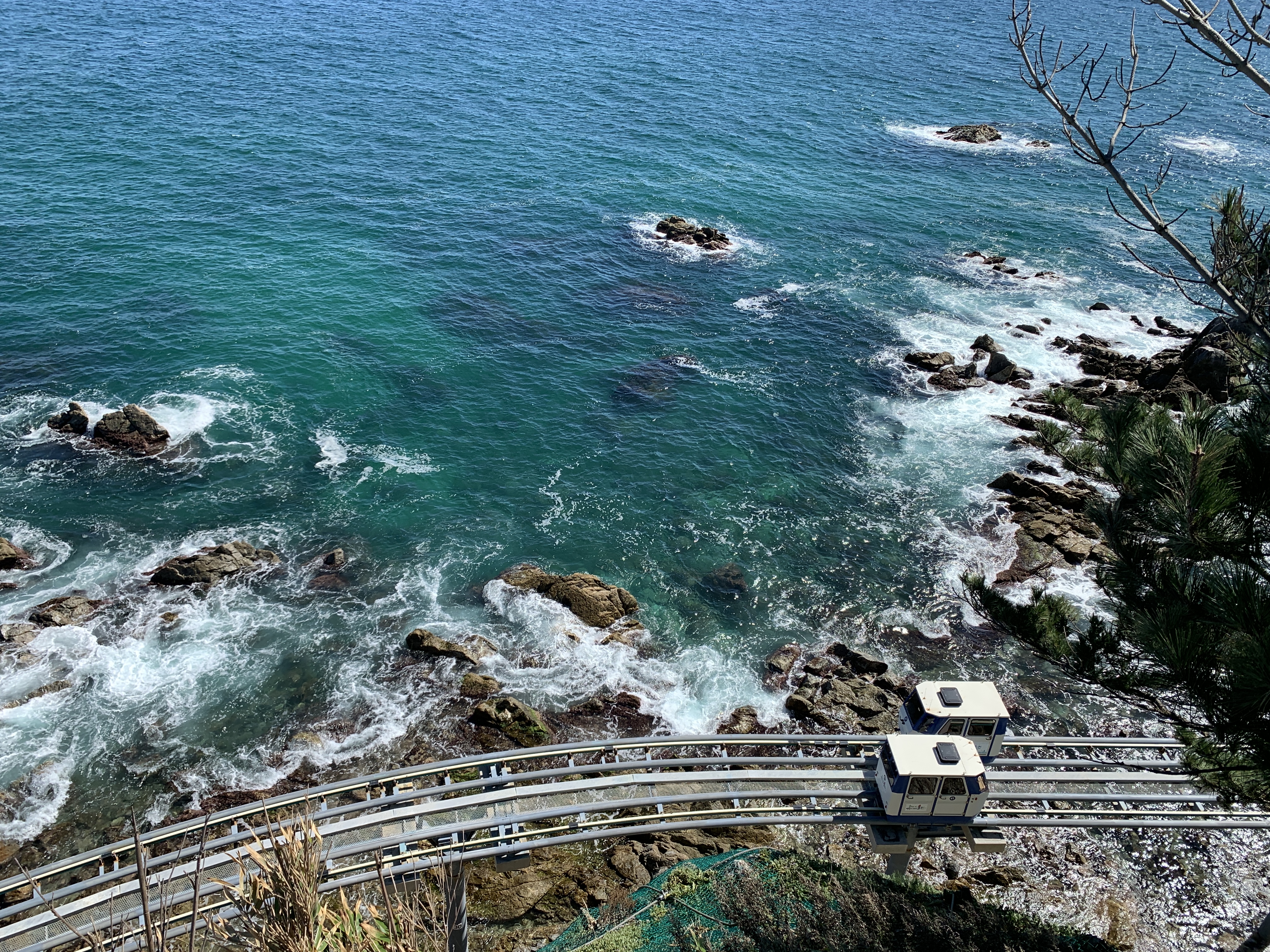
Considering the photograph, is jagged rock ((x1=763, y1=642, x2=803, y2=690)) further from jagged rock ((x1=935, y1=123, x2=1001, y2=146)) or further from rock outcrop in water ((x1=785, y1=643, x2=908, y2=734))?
jagged rock ((x1=935, y1=123, x2=1001, y2=146))

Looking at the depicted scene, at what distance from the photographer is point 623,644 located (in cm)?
3641

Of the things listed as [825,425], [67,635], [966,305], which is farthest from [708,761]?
[966,305]

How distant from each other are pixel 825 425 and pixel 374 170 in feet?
155

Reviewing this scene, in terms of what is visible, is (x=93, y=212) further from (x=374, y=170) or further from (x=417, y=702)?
(x=417, y=702)

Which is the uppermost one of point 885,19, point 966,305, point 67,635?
point 885,19

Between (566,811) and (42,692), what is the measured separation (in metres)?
23.0

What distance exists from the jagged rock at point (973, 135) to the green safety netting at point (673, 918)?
85260mm

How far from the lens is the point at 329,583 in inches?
1510

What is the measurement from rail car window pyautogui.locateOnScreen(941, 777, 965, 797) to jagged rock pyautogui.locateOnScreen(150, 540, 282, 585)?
29124 millimetres

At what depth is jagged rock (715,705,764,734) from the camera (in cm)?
3256

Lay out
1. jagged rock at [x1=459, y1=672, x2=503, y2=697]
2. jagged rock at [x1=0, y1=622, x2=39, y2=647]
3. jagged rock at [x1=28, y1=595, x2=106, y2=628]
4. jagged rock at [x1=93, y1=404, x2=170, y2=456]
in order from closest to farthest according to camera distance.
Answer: jagged rock at [x1=459, y1=672, x2=503, y2=697]
jagged rock at [x1=0, y1=622, x2=39, y2=647]
jagged rock at [x1=28, y1=595, x2=106, y2=628]
jagged rock at [x1=93, y1=404, x2=170, y2=456]

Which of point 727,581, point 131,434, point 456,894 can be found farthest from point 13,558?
point 727,581

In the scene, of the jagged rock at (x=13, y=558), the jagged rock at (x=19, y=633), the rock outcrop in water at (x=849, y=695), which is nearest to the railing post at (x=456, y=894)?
the rock outcrop in water at (x=849, y=695)

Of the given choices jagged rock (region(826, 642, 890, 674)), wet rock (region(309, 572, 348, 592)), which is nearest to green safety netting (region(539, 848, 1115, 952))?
jagged rock (region(826, 642, 890, 674))
